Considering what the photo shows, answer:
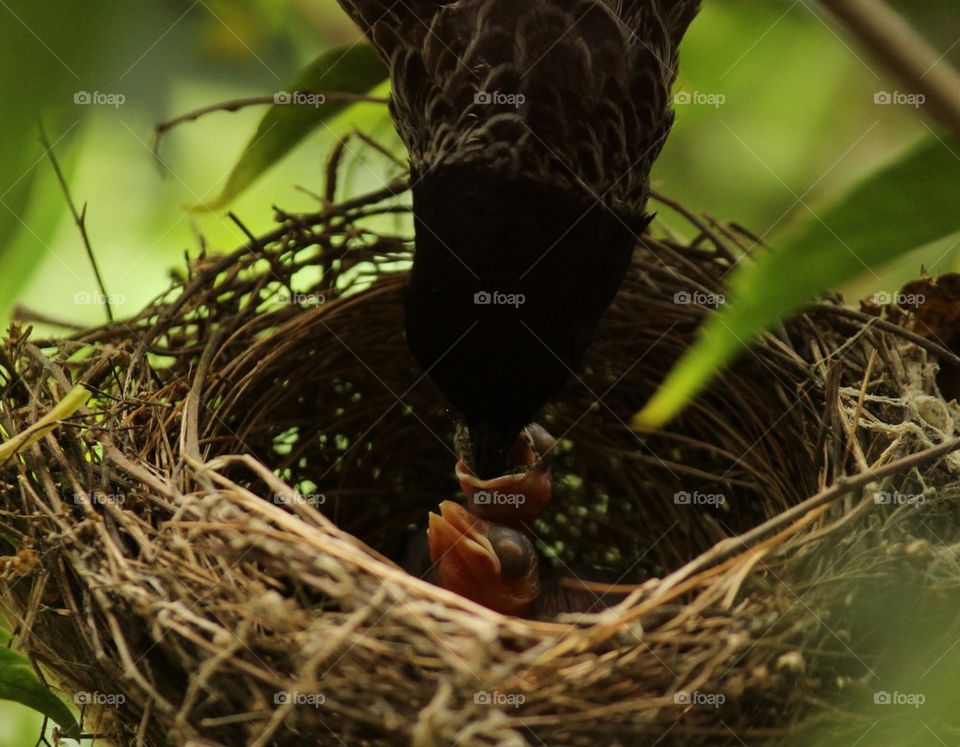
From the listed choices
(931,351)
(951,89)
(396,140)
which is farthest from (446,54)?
(951,89)

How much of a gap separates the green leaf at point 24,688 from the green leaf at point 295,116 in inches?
31.1

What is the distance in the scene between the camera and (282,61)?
1.87m

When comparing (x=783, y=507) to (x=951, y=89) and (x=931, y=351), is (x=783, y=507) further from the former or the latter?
(x=951, y=89)

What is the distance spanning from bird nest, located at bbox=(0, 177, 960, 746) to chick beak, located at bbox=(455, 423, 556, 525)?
0.20m

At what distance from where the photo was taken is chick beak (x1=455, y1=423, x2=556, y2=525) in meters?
1.40
